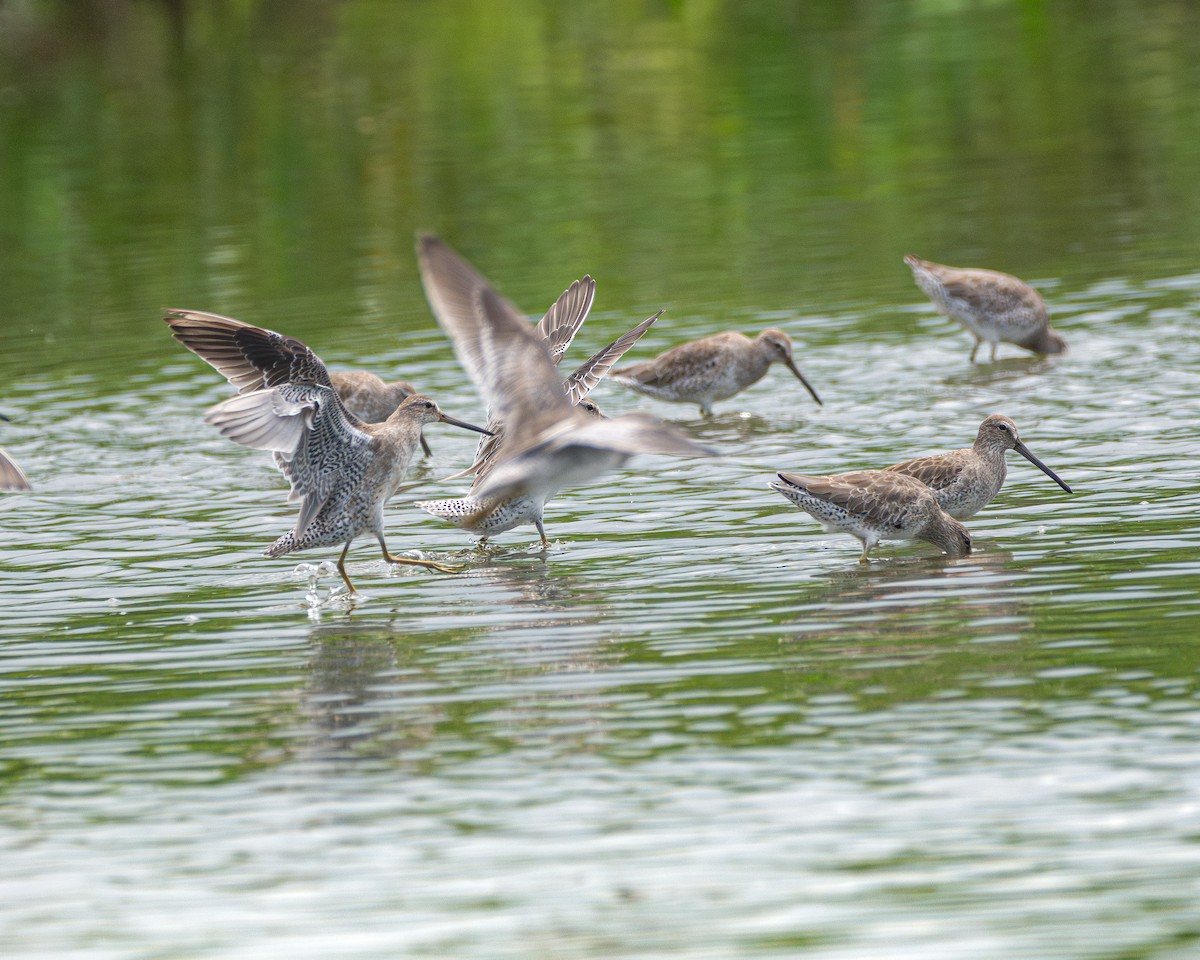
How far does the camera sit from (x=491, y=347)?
9.70 m

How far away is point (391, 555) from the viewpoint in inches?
442

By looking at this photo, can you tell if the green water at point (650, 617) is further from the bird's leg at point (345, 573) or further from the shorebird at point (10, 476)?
the shorebird at point (10, 476)

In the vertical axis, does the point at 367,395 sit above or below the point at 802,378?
above

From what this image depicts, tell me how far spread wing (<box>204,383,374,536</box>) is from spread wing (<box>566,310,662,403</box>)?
5.18ft

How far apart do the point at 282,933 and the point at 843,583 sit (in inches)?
173

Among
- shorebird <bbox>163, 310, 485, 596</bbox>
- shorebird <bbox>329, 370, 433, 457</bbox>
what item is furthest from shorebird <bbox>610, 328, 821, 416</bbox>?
shorebird <bbox>163, 310, 485, 596</bbox>

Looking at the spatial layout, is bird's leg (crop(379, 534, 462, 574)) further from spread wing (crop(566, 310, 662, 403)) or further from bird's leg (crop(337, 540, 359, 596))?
spread wing (crop(566, 310, 662, 403))

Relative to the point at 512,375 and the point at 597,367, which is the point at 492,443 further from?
the point at 512,375

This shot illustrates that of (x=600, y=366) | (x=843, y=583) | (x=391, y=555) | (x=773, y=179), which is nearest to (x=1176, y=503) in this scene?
(x=843, y=583)

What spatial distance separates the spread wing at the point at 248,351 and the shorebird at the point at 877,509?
8.50 feet

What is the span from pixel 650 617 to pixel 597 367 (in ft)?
10.3

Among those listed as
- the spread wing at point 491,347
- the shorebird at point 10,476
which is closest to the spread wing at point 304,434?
the spread wing at point 491,347

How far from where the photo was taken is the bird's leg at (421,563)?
1090cm

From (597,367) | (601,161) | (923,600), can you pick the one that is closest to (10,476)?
(597,367)
